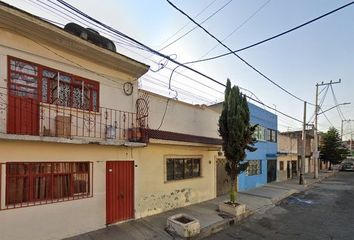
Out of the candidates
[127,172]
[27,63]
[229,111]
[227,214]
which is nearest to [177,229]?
[127,172]

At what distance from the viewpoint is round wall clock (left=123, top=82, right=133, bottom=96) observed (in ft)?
36.3

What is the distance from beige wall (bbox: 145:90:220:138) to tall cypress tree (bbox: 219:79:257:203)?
69.3 inches

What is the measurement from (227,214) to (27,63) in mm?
9442

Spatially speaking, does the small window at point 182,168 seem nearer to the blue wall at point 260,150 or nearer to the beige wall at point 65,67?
the beige wall at point 65,67

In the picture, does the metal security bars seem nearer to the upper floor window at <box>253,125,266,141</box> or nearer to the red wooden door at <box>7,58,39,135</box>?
the red wooden door at <box>7,58,39,135</box>

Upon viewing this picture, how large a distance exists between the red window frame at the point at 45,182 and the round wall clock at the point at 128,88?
295 cm

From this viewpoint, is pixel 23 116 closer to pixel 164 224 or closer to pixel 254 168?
pixel 164 224

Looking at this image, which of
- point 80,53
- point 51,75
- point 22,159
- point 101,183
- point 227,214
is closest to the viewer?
point 22,159

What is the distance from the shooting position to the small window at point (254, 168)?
70.9 ft

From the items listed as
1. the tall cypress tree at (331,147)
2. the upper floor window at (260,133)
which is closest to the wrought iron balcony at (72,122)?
the upper floor window at (260,133)

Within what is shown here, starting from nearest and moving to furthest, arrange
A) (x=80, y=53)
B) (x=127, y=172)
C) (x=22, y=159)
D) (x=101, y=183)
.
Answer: (x=22, y=159) < (x=80, y=53) < (x=101, y=183) < (x=127, y=172)

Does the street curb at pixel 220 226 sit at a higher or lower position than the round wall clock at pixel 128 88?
lower

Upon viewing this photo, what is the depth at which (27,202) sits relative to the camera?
8039 mm

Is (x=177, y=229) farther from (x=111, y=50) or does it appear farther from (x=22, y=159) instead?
(x=111, y=50)
